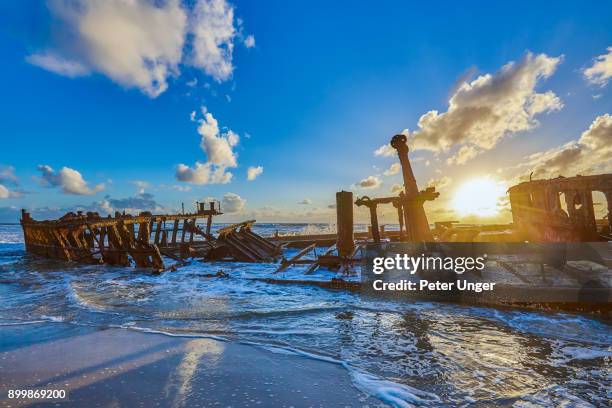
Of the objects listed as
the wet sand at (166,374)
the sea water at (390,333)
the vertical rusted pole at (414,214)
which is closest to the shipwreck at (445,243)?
the vertical rusted pole at (414,214)

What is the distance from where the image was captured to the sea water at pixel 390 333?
3.66m

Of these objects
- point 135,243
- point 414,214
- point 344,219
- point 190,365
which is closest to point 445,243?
point 414,214

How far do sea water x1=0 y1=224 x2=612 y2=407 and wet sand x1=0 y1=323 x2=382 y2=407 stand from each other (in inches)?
14.6

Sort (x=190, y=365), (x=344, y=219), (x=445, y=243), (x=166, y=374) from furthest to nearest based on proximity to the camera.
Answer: (x=344, y=219)
(x=445, y=243)
(x=190, y=365)
(x=166, y=374)

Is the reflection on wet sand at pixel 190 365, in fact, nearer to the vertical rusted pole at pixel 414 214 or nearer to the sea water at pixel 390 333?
the sea water at pixel 390 333

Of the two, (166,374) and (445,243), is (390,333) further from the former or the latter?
(166,374)

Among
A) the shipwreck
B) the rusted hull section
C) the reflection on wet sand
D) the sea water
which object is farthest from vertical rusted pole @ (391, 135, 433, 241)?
the rusted hull section

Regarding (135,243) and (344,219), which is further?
(135,243)

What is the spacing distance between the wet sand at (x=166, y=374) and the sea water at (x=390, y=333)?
0.37m

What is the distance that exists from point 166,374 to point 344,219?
756 centimetres

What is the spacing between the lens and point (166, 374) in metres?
4.07

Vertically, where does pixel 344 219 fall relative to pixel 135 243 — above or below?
above

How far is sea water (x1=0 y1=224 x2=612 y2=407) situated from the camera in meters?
3.66

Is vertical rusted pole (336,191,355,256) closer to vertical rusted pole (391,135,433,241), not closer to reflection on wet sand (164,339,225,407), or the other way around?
vertical rusted pole (391,135,433,241)
